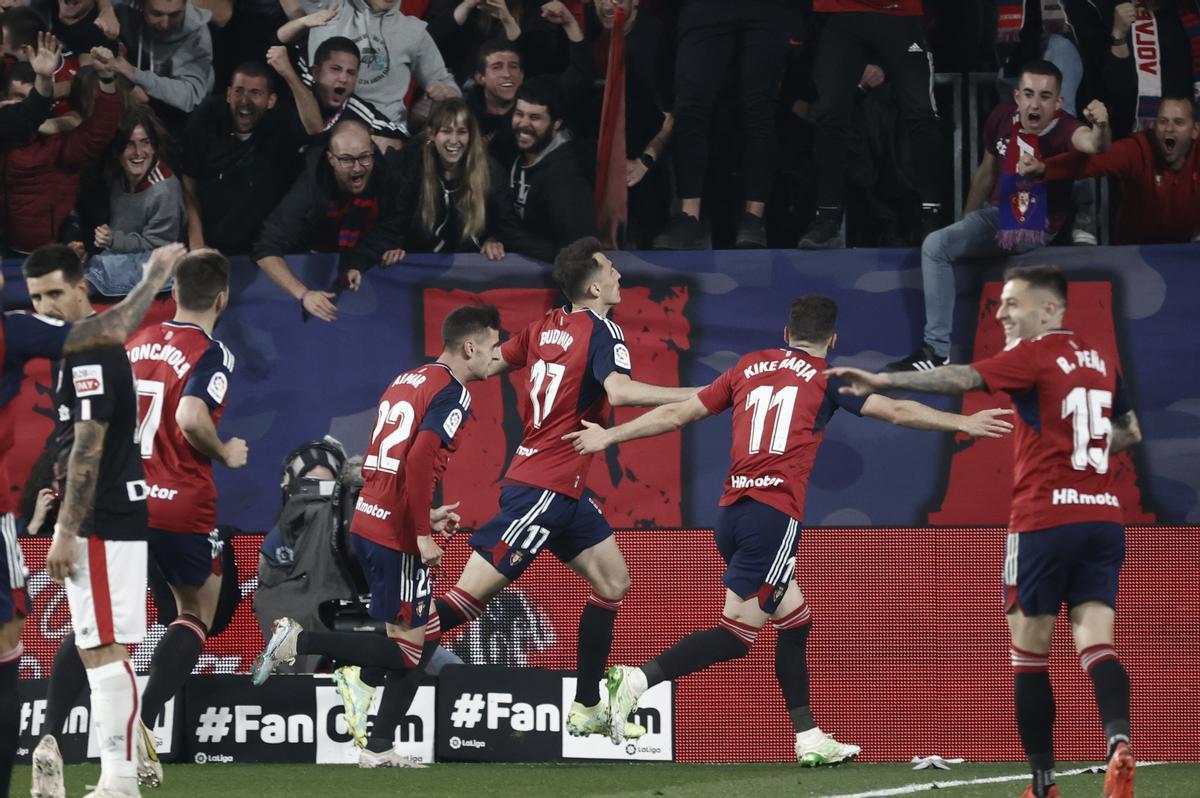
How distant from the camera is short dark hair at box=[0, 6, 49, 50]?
1040cm

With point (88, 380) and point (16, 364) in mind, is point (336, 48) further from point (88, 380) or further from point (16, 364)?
point (16, 364)

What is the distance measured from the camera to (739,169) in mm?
11148

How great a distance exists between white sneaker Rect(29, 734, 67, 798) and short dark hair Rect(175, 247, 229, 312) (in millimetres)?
2249

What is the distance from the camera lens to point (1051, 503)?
616 cm

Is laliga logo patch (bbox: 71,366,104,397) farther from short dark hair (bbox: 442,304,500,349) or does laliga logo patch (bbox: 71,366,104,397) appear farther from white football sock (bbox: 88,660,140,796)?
short dark hair (bbox: 442,304,500,349)

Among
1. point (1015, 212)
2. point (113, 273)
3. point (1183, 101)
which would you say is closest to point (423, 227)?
point (113, 273)

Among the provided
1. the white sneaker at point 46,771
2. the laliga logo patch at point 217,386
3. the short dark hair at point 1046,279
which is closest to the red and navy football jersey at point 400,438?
the laliga logo patch at point 217,386

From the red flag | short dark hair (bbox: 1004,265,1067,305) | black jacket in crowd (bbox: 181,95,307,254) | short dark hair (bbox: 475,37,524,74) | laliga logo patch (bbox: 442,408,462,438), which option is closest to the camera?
short dark hair (bbox: 1004,265,1067,305)

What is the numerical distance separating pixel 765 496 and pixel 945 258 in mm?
2837

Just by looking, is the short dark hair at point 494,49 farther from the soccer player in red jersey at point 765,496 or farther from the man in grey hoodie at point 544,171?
the soccer player in red jersey at point 765,496

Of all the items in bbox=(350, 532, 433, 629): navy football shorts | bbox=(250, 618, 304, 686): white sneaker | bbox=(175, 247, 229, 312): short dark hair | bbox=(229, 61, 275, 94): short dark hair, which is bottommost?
bbox=(250, 618, 304, 686): white sneaker

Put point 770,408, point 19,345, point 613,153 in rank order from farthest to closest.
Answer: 1. point 613,153
2. point 770,408
3. point 19,345

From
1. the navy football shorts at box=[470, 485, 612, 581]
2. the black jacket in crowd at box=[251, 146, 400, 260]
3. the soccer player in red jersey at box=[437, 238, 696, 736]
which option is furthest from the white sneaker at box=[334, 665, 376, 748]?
the black jacket in crowd at box=[251, 146, 400, 260]

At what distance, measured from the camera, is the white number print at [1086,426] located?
20.4ft
